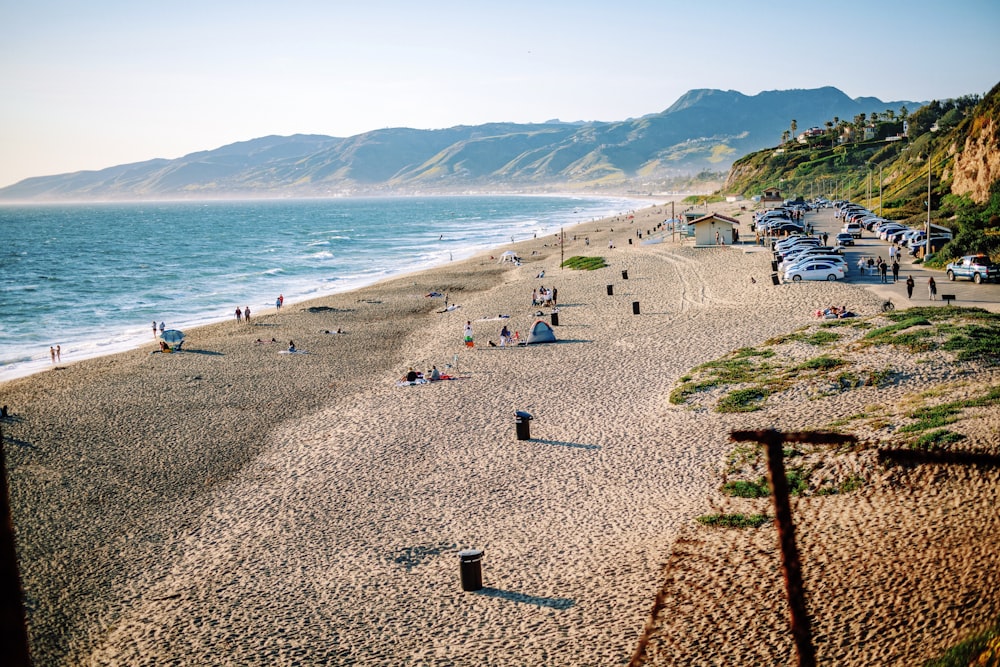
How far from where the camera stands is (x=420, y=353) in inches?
1291

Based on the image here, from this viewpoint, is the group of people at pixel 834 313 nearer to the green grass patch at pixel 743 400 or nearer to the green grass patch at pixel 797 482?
the green grass patch at pixel 743 400

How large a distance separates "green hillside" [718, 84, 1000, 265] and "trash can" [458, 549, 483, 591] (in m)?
33.0

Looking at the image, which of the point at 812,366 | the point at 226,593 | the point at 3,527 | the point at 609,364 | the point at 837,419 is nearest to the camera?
the point at 3,527

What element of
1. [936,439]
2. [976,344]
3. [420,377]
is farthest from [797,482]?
[420,377]

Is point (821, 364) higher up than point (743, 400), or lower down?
higher up

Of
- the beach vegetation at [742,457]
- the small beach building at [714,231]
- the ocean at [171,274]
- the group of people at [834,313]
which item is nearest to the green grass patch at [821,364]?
the beach vegetation at [742,457]

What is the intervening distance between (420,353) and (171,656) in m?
21.2

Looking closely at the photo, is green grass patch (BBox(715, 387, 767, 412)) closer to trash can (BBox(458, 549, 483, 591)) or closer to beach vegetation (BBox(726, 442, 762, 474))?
beach vegetation (BBox(726, 442, 762, 474))

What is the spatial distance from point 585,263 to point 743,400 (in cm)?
3630

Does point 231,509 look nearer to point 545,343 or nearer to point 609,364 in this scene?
point 609,364

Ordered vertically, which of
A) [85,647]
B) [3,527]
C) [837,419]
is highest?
[3,527]

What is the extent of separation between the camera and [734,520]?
13562mm

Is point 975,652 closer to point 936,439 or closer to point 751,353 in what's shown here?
point 936,439

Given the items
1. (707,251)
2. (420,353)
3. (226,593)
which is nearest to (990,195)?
(707,251)
